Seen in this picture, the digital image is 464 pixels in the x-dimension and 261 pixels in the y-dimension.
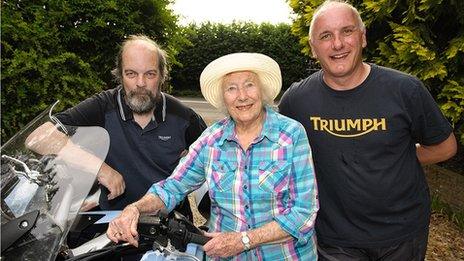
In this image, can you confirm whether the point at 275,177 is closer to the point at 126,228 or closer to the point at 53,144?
the point at 126,228

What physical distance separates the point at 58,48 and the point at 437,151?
4.86 meters

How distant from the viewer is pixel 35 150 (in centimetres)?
193

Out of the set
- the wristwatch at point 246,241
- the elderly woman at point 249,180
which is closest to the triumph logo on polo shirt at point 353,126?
the elderly woman at point 249,180

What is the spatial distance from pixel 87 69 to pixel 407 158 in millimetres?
4769

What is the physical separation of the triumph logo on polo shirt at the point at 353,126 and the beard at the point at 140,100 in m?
1.11

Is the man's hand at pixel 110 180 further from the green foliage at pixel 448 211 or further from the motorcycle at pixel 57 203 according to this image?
the green foliage at pixel 448 211

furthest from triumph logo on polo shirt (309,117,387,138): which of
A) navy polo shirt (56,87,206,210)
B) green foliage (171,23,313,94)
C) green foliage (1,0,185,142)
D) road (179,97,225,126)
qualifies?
green foliage (171,23,313,94)

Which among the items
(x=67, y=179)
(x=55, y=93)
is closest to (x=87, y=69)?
(x=55, y=93)

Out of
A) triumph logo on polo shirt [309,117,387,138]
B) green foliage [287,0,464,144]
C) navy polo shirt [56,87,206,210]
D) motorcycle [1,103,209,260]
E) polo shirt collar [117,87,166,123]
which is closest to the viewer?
motorcycle [1,103,209,260]

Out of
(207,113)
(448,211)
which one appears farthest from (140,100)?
(207,113)

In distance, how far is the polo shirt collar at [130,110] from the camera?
2865mm

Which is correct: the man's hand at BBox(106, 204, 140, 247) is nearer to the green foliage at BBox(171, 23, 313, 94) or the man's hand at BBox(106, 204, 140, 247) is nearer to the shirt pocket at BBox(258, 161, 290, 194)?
the shirt pocket at BBox(258, 161, 290, 194)

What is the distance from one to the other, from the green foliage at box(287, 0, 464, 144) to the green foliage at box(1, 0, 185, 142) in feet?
10.6

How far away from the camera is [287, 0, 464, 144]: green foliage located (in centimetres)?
463
